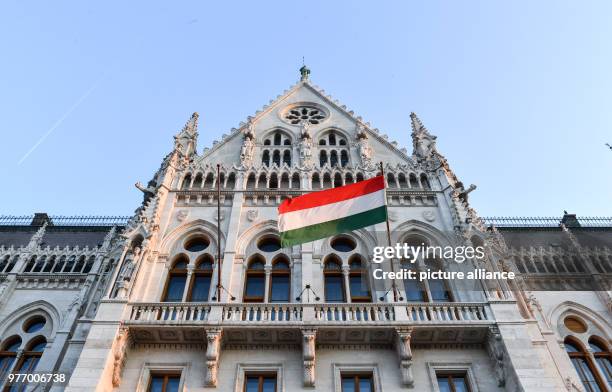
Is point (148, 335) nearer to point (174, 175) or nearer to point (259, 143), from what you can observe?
point (174, 175)

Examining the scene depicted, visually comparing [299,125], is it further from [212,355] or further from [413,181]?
[212,355]

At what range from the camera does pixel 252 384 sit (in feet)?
55.4

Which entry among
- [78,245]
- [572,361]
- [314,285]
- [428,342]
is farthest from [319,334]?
[78,245]

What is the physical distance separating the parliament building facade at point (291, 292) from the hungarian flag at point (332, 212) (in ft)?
6.32

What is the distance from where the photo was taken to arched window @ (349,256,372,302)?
65.0 ft

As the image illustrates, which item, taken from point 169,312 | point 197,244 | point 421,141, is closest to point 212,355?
point 169,312

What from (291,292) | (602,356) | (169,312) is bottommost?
(602,356)

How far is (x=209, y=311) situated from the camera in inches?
707

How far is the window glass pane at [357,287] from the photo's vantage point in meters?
20.0

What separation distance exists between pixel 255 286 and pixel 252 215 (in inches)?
147

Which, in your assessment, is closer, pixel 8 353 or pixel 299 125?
pixel 8 353

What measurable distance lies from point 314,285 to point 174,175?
32.5 feet

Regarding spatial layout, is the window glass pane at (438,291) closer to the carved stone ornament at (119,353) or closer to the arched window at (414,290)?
the arched window at (414,290)

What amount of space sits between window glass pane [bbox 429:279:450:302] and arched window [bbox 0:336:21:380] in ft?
57.2
